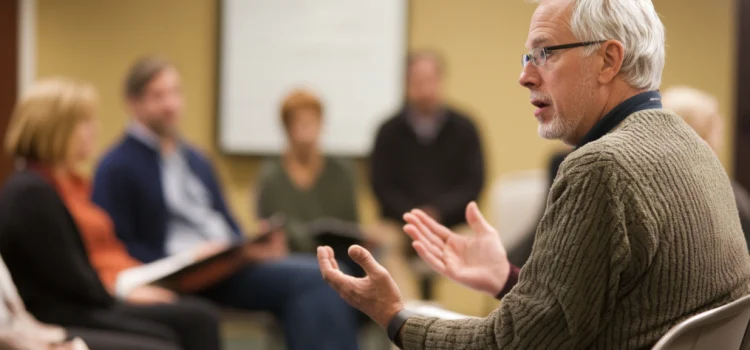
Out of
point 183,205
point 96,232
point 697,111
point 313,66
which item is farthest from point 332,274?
point 313,66

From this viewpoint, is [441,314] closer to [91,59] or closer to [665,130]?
[665,130]

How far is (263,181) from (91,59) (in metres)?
1.76

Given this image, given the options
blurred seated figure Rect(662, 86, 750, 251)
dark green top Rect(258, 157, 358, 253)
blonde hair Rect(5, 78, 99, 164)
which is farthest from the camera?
dark green top Rect(258, 157, 358, 253)

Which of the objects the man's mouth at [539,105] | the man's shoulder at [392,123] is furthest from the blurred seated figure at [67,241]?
the man's shoulder at [392,123]

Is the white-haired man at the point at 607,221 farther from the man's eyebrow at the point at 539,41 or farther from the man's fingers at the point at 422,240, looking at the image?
the man's fingers at the point at 422,240

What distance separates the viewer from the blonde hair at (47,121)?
2830 millimetres

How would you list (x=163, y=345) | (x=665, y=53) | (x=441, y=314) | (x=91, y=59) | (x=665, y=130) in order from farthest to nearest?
(x=91, y=59), (x=163, y=345), (x=441, y=314), (x=665, y=53), (x=665, y=130)

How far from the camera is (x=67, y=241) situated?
2.67 meters

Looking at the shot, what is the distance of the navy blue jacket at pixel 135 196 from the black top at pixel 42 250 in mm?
783

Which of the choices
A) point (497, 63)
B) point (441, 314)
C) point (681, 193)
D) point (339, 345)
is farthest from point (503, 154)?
point (681, 193)

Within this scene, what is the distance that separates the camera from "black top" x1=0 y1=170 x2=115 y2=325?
261 centimetres

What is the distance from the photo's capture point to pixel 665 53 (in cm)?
160

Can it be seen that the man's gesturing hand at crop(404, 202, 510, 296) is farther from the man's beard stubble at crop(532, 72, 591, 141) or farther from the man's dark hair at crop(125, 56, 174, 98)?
the man's dark hair at crop(125, 56, 174, 98)

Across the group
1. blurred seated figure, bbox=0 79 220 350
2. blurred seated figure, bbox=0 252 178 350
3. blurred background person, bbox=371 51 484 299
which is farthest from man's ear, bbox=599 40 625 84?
blurred background person, bbox=371 51 484 299
